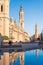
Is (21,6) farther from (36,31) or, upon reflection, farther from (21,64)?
(21,64)

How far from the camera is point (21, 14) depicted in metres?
118

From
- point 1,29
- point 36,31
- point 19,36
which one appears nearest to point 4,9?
point 1,29

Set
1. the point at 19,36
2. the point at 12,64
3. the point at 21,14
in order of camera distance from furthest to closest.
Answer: the point at 21,14 < the point at 19,36 < the point at 12,64

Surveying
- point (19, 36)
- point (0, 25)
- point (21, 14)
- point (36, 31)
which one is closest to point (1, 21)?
point (0, 25)

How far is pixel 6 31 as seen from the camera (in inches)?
2525

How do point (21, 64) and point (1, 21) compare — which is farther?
point (1, 21)

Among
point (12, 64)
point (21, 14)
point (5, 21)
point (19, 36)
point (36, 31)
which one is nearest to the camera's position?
point (12, 64)

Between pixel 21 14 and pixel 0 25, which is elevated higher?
pixel 21 14

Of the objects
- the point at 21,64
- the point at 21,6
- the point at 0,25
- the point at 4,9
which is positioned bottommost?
the point at 21,64

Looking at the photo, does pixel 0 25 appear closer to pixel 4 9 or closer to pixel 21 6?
pixel 4 9

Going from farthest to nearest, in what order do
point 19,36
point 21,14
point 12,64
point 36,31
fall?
point 36,31, point 21,14, point 19,36, point 12,64

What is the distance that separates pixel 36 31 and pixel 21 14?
2268 cm

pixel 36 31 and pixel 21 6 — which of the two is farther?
pixel 36 31

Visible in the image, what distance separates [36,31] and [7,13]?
241 feet
